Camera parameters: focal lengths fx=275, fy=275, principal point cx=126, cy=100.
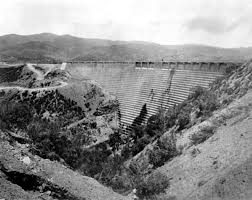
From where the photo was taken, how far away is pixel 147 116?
36125 millimetres

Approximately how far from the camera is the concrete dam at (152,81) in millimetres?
32375

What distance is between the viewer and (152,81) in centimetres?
3950

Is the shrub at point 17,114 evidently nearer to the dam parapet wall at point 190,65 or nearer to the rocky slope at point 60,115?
the rocky slope at point 60,115

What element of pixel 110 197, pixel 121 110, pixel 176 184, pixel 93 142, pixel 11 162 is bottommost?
pixel 93 142

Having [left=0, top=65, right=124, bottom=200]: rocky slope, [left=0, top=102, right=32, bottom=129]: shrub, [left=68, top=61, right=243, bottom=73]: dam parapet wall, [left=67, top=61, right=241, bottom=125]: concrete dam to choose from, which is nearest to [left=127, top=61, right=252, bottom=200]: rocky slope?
[left=0, top=65, right=124, bottom=200]: rocky slope

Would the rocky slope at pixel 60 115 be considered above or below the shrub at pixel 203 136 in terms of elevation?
below

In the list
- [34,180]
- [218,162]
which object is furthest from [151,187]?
[34,180]

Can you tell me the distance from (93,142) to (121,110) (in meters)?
7.04

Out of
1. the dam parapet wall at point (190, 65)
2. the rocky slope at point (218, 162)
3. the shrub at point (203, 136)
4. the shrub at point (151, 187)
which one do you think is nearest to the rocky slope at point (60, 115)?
the shrub at point (151, 187)

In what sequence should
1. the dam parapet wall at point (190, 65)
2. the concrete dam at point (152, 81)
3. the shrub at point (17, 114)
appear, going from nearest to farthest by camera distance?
the dam parapet wall at point (190, 65), the concrete dam at point (152, 81), the shrub at point (17, 114)

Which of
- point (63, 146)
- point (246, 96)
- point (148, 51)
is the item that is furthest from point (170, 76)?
point (148, 51)

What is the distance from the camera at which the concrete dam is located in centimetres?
3238

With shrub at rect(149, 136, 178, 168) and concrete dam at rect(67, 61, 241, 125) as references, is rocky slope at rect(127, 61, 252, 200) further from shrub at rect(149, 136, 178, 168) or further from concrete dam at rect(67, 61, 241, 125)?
concrete dam at rect(67, 61, 241, 125)

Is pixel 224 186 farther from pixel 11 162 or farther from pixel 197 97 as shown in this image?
pixel 197 97
